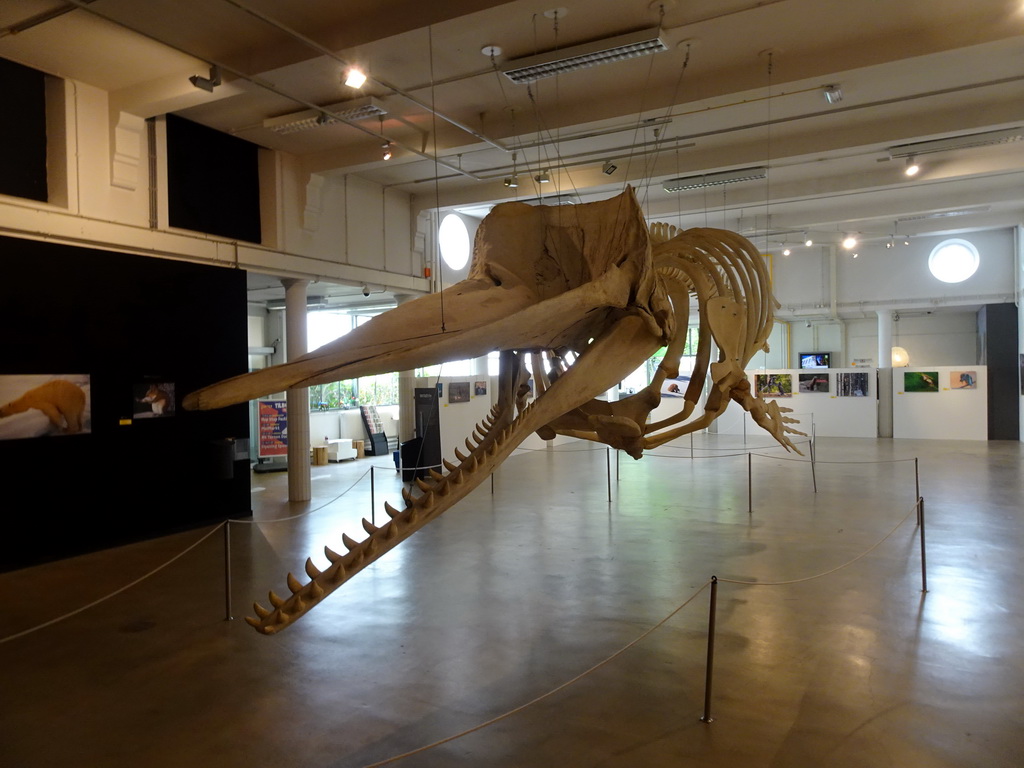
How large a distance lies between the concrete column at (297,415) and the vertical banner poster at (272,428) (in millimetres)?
4201

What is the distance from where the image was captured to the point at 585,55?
6793mm

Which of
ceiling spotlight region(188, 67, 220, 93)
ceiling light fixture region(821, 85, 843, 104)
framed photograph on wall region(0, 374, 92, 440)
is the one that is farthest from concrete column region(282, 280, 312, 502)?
ceiling light fixture region(821, 85, 843, 104)

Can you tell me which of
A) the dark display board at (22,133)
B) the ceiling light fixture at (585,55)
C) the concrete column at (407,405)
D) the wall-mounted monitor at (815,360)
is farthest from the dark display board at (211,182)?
the wall-mounted monitor at (815,360)

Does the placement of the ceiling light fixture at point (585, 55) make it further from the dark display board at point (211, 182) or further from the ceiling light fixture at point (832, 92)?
the dark display board at point (211, 182)

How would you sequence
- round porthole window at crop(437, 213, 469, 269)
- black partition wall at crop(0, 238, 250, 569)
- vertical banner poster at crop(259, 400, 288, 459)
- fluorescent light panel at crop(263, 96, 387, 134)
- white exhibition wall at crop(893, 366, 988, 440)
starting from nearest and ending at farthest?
black partition wall at crop(0, 238, 250, 569) < fluorescent light panel at crop(263, 96, 387, 134) < round porthole window at crop(437, 213, 469, 269) < vertical banner poster at crop(259, 400, 288, 459) < white exhibition wall at crop(893, 366, 988, 440)

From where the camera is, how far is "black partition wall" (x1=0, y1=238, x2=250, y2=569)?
7.20 meters

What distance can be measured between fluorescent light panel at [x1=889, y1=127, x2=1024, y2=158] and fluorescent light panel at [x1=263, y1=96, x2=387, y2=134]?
305 inches

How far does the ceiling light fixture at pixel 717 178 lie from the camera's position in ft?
36.3

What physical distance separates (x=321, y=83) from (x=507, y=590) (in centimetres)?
591

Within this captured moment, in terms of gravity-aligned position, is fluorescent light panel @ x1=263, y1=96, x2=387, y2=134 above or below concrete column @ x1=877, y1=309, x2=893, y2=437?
above

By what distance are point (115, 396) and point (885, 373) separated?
17.9 metres

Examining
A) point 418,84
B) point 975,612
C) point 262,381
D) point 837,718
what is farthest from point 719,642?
point 418,84

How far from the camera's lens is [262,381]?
2.34 m

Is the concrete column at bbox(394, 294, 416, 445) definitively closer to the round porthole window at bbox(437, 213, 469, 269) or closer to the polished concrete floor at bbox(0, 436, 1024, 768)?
the round porthole window at bbox(437, 213, 469, 269)
